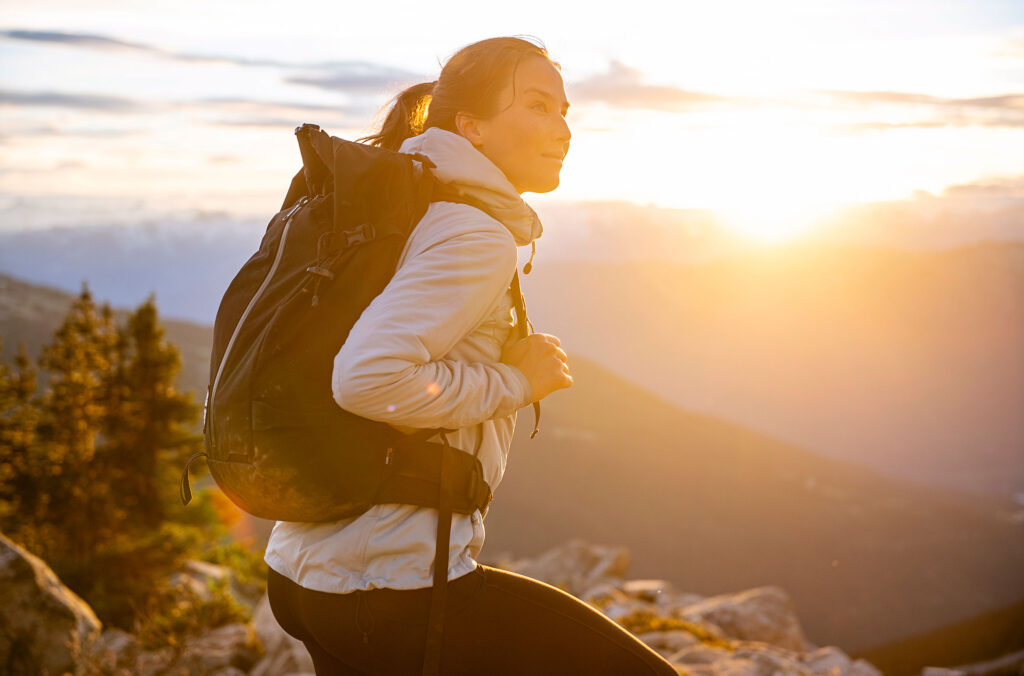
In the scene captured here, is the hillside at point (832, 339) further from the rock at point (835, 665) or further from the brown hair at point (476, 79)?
the brown hair at point (476, 79)

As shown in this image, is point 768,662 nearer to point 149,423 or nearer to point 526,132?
point 526,132

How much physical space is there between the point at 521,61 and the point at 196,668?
6157mm

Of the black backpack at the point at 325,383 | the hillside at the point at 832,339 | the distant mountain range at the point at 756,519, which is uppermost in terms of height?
the hillside at the point at 832,339

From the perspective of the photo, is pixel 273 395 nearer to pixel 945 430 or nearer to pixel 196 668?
pixel 196 668

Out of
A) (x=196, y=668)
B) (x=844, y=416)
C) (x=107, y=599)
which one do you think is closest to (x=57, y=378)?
(x=107, y=599)

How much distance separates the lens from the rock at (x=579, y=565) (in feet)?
46.8

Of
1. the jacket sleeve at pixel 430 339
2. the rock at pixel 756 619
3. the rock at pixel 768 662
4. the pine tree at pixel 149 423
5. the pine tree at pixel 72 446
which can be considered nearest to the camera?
the jacket sleeve at pixel 430 339

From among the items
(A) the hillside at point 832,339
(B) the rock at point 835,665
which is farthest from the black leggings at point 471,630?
(A) the hillside at point 832,339

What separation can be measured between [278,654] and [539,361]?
5.89 meters

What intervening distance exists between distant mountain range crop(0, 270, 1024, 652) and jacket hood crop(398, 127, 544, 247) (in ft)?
142

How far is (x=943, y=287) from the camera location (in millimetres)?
134625

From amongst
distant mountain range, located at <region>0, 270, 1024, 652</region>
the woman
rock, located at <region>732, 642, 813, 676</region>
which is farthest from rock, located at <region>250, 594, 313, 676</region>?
distant mountain range, located at <region>0, 270, 1024, 652</region>

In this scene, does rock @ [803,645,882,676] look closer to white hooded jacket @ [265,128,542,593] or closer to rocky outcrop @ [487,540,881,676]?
rocky outcrop @ [487,540,881,676]

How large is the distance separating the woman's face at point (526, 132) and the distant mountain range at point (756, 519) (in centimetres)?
4305
